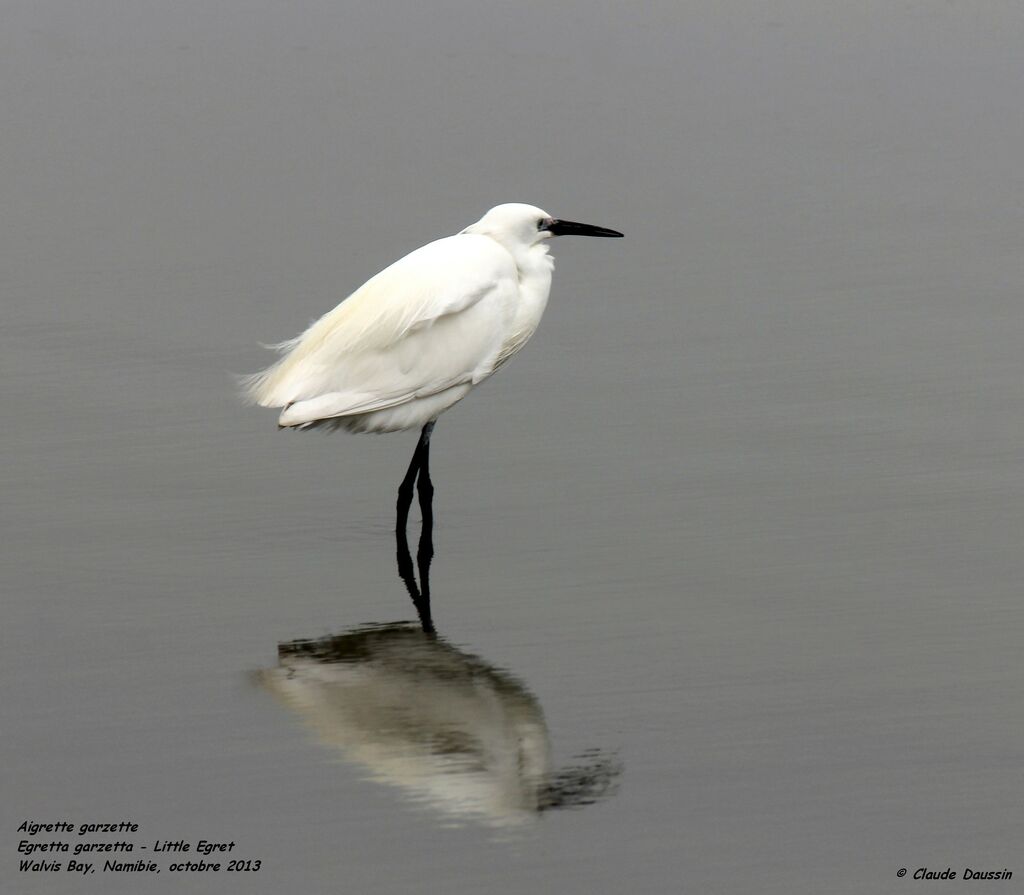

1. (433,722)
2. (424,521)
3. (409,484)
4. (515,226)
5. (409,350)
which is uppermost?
(515,226)

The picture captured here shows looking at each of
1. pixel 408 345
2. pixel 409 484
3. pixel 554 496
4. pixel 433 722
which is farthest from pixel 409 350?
pixel 433 722

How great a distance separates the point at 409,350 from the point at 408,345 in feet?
0.06

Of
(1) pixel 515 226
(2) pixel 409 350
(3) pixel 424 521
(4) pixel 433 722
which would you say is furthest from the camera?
(1) pixel 515 226

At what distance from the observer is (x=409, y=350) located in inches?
298

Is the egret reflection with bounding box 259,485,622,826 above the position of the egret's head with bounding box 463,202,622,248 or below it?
below

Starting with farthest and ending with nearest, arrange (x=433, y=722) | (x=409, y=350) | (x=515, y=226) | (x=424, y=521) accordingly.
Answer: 1. (x=515, y=226)
2. (x=409, y=350)
3. (x=424, y=521)
4. (x=433, y=722)

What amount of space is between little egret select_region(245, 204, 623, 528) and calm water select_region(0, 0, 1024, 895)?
1.12 ft

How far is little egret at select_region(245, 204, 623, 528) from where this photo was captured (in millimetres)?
7500

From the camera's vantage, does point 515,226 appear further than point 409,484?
Yes

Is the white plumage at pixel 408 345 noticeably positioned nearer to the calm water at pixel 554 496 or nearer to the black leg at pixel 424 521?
the black leg at pixel 424 521

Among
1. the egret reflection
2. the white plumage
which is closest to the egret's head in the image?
the white plumage

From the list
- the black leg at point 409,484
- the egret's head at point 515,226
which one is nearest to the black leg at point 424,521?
the black leg at point 409,484

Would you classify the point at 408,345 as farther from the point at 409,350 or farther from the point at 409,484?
the point at 409,484

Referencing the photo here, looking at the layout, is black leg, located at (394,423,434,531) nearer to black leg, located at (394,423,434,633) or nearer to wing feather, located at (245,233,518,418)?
black leg, located at (394,423,434,633)
